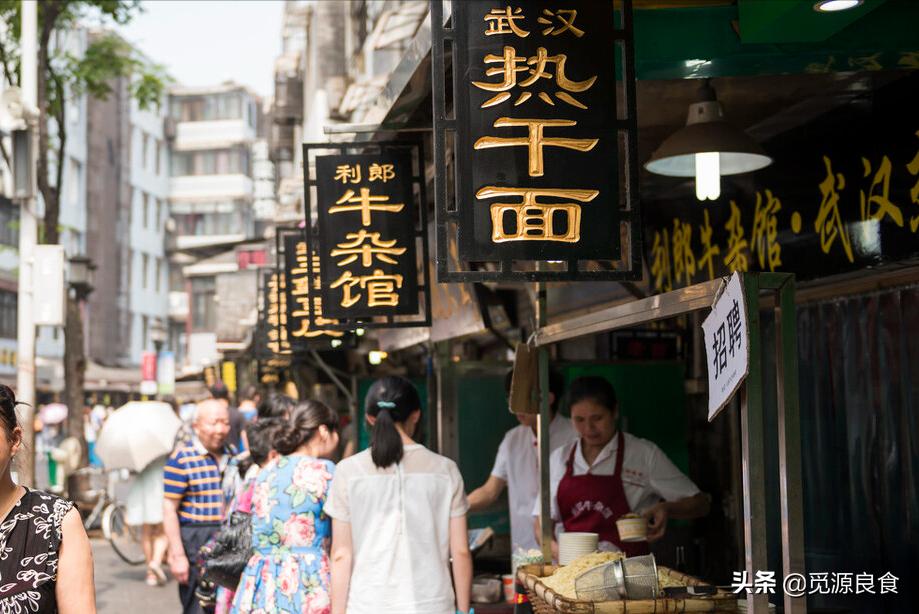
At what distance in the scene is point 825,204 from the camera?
6.99 metres

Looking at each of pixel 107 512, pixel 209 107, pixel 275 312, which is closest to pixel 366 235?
pixel 275 312

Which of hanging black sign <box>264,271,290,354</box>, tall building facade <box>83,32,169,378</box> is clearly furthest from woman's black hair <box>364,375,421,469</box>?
tall building facade <box>83,32,169,378</box>

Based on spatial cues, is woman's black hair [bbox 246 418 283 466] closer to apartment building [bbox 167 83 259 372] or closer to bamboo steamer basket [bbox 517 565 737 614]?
bamboo steamer basket [bbox 517 565 737 614]

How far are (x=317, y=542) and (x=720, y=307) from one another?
10.1ft

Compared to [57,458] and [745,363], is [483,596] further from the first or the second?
[57,458]

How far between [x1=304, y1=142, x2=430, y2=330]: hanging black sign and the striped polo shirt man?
148 centimetres

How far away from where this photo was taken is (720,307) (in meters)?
3.69

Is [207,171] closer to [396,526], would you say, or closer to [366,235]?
[366,235]

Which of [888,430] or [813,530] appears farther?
[813,530]

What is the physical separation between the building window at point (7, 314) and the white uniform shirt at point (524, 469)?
40.0 metres

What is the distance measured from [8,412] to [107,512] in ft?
43.8

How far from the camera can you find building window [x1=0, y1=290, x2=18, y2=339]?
1742 inches

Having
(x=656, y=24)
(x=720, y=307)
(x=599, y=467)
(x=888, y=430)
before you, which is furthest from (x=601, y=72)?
(x=888, y=430)

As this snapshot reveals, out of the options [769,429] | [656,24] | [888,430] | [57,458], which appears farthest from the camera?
[57,458]
